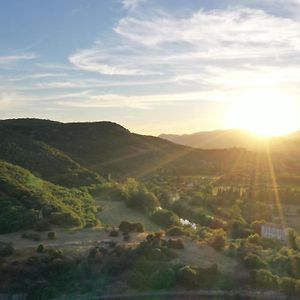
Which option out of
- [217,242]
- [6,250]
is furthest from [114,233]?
[6,250]

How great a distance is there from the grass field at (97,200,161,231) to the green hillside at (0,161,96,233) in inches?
49.9

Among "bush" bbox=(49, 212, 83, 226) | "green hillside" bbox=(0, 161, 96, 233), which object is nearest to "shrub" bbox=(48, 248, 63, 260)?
"green hillside" bbox=(0, 161, 96, 233)

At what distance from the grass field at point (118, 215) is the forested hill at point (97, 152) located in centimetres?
1454

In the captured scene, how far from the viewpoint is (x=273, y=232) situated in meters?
47.0

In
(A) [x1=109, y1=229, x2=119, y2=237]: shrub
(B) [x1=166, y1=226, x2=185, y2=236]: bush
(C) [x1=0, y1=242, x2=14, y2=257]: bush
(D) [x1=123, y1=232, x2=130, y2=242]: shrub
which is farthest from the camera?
(B) [x1=166, y1=226, x2=185, y2=236]: bush

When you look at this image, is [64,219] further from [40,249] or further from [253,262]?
[253,262]

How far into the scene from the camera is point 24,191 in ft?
152

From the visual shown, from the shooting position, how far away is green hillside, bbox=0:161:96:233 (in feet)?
131

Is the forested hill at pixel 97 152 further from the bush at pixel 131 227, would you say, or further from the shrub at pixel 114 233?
the shrub at pixel 114 233

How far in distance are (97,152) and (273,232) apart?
69.0 meters

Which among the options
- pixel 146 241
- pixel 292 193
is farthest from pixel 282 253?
pixel 292 193

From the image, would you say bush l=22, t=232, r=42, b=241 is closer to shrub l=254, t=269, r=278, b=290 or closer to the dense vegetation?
the dense vegetation

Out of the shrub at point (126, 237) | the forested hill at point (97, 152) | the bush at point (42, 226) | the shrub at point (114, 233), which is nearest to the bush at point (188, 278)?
the shrub at point (126, 237)

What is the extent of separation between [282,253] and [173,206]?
2392cm
